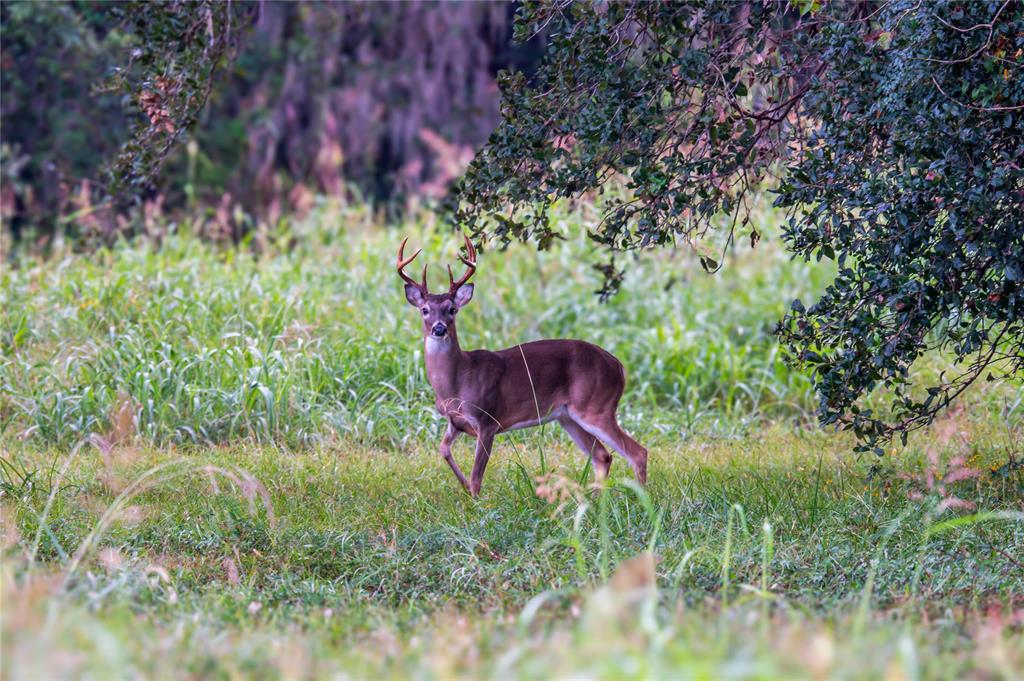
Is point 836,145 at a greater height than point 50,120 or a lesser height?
greater

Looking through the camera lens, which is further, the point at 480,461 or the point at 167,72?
the point at 480,461

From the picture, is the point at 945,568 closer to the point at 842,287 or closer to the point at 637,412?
the point at 842,287

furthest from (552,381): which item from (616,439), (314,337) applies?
(314,337)

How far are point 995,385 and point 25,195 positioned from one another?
33.1ft

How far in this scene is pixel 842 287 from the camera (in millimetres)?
5352

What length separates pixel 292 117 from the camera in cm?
1661

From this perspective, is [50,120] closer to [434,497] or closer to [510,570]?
[434,497]

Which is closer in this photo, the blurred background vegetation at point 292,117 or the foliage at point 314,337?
the foliage at point 314,337

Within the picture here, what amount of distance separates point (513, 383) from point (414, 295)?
0.69 m

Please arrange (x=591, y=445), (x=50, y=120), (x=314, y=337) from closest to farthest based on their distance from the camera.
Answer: (x=591, y=445) < (x=314, y=337) < (x=50, y=120)

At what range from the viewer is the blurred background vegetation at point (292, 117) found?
555 inches

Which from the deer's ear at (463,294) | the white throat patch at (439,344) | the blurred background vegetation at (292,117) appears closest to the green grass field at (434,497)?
the white throat patch at (439,344)

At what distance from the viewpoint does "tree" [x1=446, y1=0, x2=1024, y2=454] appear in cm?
472

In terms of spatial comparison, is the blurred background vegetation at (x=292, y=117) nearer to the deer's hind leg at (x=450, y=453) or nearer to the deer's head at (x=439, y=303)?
the deer's head at (x=439, y=303)
